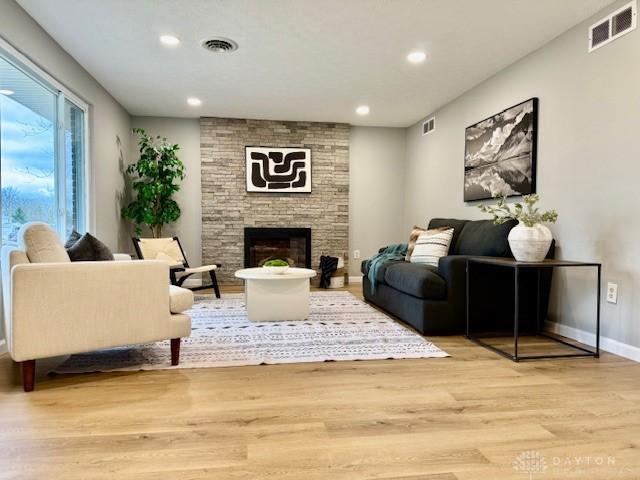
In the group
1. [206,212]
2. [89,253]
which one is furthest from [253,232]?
[89,253]

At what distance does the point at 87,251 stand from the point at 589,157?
11.2ft

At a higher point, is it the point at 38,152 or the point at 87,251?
the point at 38,152

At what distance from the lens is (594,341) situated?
2.74 meters

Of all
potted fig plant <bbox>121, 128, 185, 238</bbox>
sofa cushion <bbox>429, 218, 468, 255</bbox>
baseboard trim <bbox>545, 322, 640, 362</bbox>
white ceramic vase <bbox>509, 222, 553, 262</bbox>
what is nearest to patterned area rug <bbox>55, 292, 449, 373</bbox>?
white ceramic vase <bbox>509, 222, 553, 262</bbox>

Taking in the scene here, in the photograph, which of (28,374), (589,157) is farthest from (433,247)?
(28,374)

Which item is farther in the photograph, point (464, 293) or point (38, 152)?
point (38, 152)

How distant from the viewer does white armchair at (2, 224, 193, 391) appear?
1963 mm

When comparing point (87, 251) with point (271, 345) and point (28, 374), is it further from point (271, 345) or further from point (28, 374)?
point (271, 345)

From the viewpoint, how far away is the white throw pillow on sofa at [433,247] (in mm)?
3629

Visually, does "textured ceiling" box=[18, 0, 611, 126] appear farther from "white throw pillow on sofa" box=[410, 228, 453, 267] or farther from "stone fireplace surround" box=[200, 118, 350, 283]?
"white throw pillow on sofa" box=[410, 228, 453, 267]

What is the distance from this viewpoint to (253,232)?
18.5 feet

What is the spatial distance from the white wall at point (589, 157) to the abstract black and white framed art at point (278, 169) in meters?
2.80

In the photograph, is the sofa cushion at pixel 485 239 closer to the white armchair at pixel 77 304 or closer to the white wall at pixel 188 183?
the white armchair at pixel 77 304

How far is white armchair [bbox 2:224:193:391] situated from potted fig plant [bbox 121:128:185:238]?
9.30 feet
